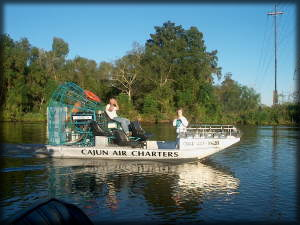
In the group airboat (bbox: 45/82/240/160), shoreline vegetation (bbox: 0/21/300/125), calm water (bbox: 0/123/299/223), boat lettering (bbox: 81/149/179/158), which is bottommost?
calm water (bbox: 0/123/299/223)

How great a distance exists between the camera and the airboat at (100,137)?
1695 centimetres

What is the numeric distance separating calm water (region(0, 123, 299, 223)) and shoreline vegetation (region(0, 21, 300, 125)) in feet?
154

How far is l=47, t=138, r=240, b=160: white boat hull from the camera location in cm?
1674

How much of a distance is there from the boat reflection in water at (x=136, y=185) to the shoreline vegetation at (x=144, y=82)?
155ft

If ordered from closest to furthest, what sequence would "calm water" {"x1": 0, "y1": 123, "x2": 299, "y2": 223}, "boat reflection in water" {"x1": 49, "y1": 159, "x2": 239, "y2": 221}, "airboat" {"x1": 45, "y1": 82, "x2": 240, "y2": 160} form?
"calm water" {"x1": 0, "y1": 123, "x2": 299, "y2": 223} → "boat reflection in water" {"x1": 49, "y1": 159, "x2": 239, "y2": 221} → "airboat" {"x1": 45, "y1": 82, "x2": 240, "y2": 160}

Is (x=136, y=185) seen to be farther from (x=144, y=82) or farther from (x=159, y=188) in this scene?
(x=144, y=82)

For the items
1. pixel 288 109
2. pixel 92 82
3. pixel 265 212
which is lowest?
pixel 265 212

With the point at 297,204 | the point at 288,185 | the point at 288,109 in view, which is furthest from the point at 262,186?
the point at 288,109

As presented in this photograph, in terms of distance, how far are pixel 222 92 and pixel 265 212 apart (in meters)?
110

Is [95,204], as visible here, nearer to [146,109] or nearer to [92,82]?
[146,109]

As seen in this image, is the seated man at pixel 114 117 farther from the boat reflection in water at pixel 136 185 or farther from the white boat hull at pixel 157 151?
the boat reflection in water at pixel 136 185

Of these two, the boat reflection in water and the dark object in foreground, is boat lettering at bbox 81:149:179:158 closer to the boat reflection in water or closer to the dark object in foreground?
the boat reflection in water

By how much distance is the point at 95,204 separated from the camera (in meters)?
10.1

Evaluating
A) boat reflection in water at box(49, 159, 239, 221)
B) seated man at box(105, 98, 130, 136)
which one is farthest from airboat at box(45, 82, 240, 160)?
boat reflection in water at box(49, 159, 239, 221)
